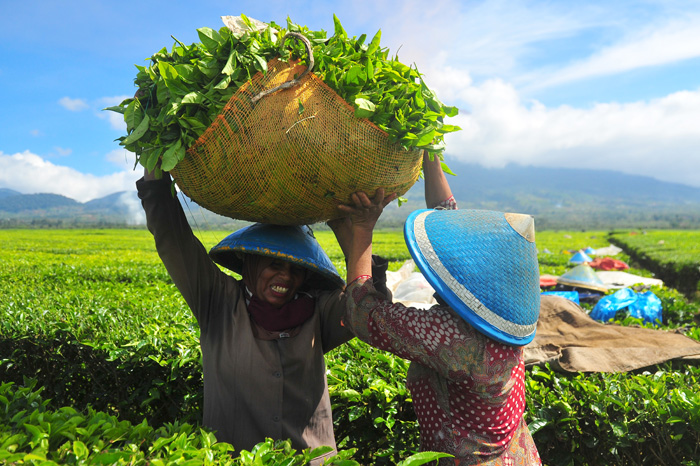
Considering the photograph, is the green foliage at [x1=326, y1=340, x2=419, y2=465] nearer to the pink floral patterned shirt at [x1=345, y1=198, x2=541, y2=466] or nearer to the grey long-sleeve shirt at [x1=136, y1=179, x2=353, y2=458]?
the grey long-sleeve shirt at [x1=136, y1=179, x2=353, y2=458]

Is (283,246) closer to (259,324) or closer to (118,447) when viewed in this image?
(259,324)

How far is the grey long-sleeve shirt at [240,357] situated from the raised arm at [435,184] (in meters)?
0.60

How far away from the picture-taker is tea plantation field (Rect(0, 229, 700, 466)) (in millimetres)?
1580

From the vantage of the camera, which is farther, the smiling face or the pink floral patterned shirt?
the smiling face

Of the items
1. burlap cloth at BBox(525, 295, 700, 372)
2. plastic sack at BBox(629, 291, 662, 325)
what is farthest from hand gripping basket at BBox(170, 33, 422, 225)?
plastic sack at BBox(629, 291, 662, 325)

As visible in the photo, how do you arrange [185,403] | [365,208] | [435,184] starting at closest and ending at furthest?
[365,208] < [435,184] < [185,403]

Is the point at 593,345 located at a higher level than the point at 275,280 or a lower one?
lower

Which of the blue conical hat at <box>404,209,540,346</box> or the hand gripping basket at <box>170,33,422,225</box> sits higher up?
the hand gripping basket at <box>170,33,422,225</box>

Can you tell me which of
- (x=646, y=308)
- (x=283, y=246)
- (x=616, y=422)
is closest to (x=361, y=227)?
(x=283, y=246)

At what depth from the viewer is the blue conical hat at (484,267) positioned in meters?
1.49

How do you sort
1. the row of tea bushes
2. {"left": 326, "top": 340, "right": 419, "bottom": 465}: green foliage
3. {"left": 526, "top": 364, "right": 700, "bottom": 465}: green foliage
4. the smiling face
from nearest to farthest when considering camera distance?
1. the row of tea bushes
2. the smiling face
3. {"left": 526, "top": 364, "right": 700, "bottom": 465}: green foliage
4. {"left": 326, "top": 340, "right": 419, "bottom": 465}: green foliage

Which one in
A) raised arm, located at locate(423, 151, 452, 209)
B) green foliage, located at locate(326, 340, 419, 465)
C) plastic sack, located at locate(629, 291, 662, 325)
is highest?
raised arm, located at locate(423, 151, 452, 209)

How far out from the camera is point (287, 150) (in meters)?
1.53

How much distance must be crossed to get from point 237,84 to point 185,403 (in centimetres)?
217
